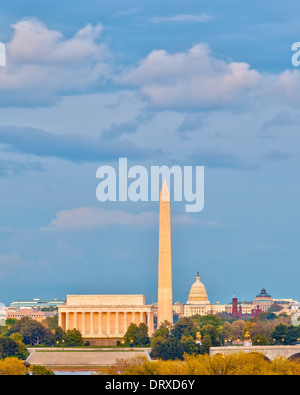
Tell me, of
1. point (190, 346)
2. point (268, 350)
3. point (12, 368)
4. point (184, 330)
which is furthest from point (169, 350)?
point (12, 368)

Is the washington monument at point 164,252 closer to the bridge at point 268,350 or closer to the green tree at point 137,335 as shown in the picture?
the green tree at point 137,335

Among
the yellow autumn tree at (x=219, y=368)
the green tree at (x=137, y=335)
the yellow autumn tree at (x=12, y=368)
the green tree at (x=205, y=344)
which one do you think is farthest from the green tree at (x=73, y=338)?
the yellow autumn tree at (x=219, y=368)

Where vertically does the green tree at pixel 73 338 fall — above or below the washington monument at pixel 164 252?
below

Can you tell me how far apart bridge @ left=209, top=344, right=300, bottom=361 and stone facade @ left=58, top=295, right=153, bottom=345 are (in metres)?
39.8

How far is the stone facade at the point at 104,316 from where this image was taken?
169125 mm

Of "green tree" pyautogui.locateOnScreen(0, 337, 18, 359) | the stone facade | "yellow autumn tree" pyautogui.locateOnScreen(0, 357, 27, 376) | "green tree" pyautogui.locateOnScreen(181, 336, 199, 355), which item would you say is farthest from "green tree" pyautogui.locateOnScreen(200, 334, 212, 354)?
"yellow autumn tree" pyautogui.locateOnScreen(0, 357, 27, 376)

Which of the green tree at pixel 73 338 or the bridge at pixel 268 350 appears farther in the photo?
the green tree at pixel 73 338

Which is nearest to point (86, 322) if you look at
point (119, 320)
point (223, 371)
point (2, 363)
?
point (119, 320)

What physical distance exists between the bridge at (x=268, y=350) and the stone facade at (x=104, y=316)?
3984 centimetres

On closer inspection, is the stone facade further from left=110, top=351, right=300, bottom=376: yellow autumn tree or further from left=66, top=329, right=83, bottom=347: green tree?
left=110, top=351, right=300, bottom=376: yellow autumn tree

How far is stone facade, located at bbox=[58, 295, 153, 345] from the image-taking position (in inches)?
6658

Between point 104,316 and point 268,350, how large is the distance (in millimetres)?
46518
